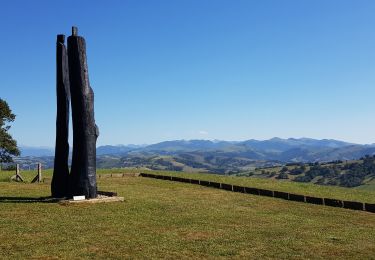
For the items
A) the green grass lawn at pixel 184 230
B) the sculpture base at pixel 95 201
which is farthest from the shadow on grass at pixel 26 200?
the sculpture base at pixel 95 201

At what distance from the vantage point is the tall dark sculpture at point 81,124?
22116 millimetres

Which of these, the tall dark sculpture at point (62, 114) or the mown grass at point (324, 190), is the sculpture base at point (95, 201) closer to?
the tall dark sculpture at point (62, 114)

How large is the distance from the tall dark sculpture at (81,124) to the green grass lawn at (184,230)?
77.3 inches

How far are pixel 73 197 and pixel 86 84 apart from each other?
626 cm

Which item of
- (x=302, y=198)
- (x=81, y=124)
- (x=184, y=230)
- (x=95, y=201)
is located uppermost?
(x=81, y=124)

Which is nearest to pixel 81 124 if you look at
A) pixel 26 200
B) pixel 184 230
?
pixel 26 200

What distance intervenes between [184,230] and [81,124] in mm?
10514

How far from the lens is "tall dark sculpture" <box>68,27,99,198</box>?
22116mm

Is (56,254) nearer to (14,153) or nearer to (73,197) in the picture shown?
(73,197)

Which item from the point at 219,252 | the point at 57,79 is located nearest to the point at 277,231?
the point at 219,252

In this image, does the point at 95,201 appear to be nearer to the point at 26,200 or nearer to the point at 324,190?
the point at 26,200

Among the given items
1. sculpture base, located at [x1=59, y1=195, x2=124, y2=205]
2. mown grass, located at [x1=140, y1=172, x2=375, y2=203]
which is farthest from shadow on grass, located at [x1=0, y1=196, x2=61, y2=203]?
mown grass, located at [x1=140, y1=172, x2=375, y2=203]

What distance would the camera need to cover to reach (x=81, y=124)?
888 inches

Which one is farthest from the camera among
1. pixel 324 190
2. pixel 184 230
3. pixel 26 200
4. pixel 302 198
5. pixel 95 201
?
pixel 324 190
